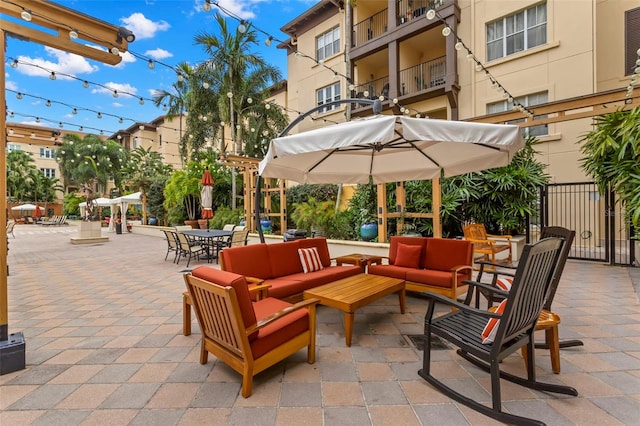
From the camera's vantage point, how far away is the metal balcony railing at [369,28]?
13.5m

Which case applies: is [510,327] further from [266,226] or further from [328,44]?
[328,44]

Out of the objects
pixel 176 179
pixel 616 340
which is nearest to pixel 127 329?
pixel 616 340

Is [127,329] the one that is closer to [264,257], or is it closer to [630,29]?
[264,257]

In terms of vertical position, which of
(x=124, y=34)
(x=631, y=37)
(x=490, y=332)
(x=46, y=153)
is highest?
(x=46, y=153)

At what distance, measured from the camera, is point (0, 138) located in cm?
275

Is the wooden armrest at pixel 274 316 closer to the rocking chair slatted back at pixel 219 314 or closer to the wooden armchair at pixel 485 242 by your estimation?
the rocking chair slatted back at pixel 219 314

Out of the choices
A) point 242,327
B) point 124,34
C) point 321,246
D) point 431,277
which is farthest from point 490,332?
point 124,34

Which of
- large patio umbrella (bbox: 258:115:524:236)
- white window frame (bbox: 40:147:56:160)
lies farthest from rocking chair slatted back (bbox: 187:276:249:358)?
white window frame (bbox: 40:147:56:160)

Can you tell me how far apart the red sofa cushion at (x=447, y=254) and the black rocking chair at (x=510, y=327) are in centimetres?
201

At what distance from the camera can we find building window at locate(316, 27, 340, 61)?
14635 millimetres

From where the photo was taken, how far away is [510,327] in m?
2.12

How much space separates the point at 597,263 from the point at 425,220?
395cm

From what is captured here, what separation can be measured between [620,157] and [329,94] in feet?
38.8

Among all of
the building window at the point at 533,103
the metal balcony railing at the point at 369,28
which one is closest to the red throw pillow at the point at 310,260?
the building window at the point at 533,103
